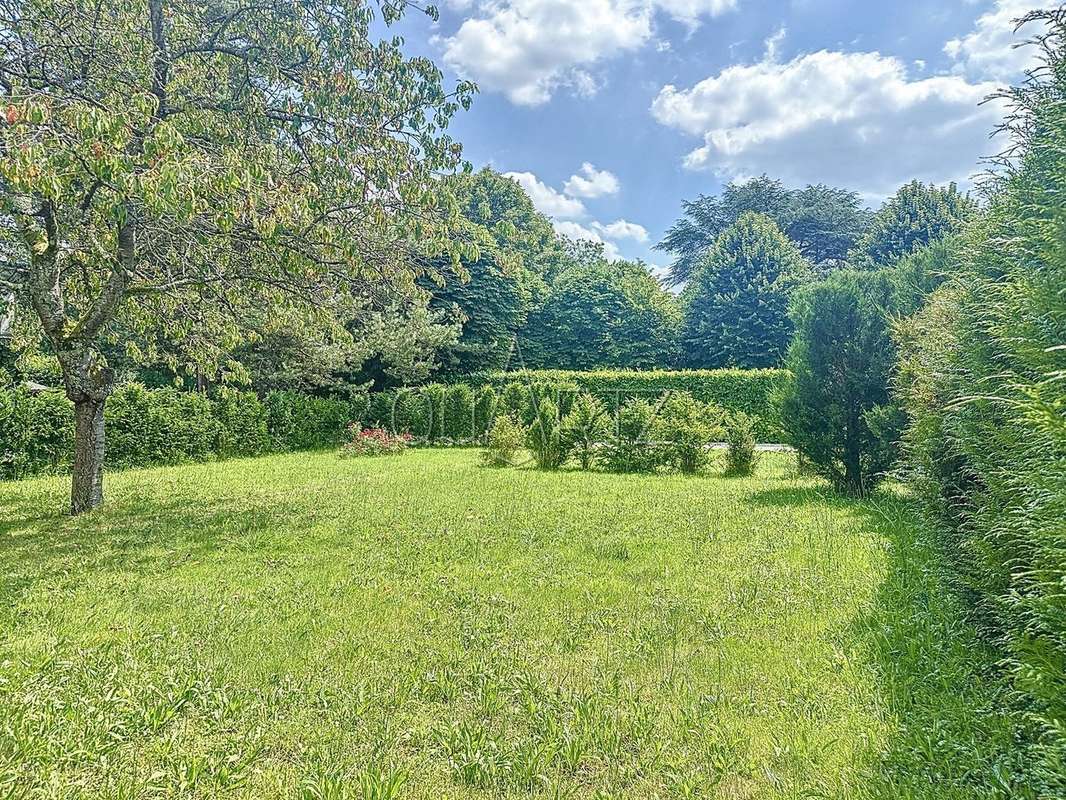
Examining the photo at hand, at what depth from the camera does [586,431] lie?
10492mm

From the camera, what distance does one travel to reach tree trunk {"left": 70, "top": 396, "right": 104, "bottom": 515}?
6.44 metres

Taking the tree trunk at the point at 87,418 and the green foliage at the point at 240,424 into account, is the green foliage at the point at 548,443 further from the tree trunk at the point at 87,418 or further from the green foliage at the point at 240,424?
the tree trunk at the point at 87,418

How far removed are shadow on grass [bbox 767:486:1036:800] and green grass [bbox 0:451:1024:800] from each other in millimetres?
13

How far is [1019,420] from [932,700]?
4.59 ft

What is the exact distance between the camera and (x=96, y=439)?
6.52m

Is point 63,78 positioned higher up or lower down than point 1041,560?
higher up

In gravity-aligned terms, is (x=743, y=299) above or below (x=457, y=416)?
above

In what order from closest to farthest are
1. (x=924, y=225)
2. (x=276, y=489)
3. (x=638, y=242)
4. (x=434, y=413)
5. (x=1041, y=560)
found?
1. (x=1041, y=560)
2. (x=276, y=489)
3. (x=434, y=413)
4. (x=924, y=225)
5. (x=638, y=242)

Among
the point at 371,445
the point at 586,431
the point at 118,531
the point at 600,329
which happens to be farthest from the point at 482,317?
the point at 118,531

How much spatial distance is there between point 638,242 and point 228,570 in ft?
103

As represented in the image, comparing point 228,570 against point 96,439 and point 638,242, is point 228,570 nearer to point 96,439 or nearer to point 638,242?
point 96,439

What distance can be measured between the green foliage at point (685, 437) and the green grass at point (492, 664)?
13.2 feet

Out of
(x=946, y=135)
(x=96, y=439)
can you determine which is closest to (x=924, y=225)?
(x=946, y=135)

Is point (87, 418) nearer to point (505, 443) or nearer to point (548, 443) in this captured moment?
point (505, 443)
